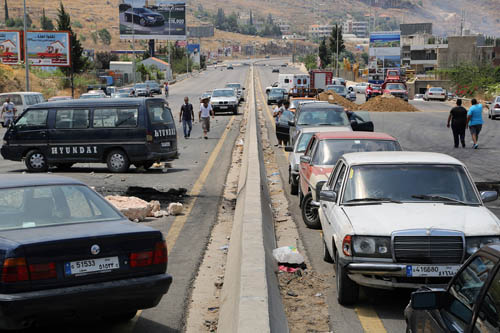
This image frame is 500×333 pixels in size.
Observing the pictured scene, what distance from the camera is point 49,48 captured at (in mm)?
70562

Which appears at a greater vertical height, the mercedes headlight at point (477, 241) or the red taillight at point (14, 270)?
the red taillight at point (14, 270)

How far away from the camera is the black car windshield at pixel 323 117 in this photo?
19.4 metres

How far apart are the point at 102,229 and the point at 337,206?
313 centimetres

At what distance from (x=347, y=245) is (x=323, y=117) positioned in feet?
42.5

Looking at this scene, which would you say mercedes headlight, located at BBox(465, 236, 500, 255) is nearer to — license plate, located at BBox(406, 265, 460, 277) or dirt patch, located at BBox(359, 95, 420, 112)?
license plate, located at BBox(406, 265, 460, 277)

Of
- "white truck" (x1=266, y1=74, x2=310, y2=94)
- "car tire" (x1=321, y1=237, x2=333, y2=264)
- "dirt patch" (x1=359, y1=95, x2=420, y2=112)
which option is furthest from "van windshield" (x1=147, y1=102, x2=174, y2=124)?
"white truck" (x1=266, y1=74, x2=310, y2=94)

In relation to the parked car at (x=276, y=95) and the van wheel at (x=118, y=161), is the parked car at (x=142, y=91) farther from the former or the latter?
the van wheel at (x=118, y=161)

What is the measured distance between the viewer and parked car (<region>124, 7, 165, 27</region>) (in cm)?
12175

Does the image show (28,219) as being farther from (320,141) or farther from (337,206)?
(320,141)

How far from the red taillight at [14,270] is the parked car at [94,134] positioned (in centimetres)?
1374

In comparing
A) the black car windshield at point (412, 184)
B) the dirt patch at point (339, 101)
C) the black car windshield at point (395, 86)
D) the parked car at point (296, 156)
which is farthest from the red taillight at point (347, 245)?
the black car windshield at point (395, 86)

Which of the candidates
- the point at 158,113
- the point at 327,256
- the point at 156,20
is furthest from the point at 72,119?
the point at 156,20

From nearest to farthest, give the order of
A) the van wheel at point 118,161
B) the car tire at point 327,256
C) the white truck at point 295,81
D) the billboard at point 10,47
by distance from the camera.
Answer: the car tire at point 327,256, the van wheel at point 118,161, the white truck at point 295,81, the billboard at point 10,47

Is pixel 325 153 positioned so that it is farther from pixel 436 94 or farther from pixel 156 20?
pixel 156 20
